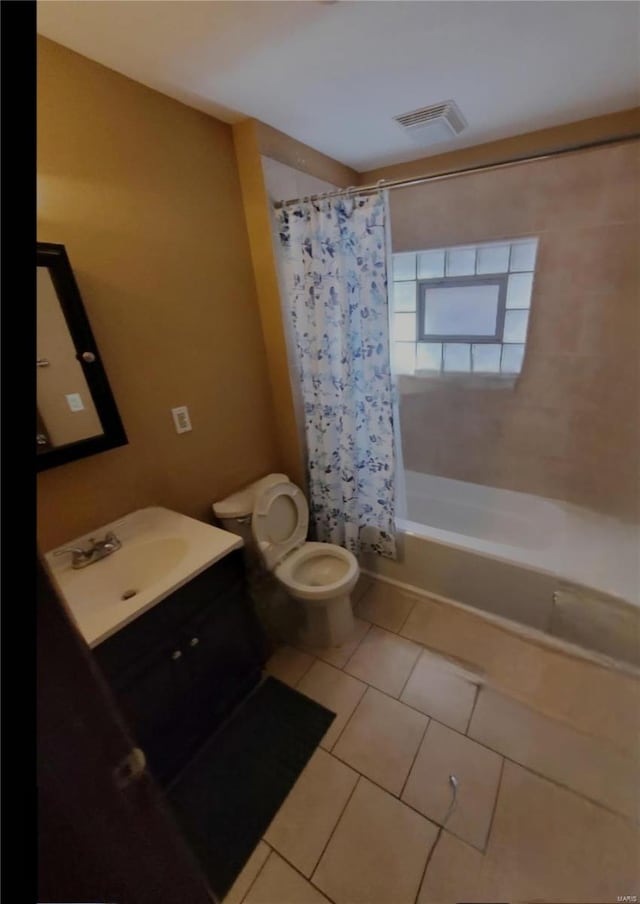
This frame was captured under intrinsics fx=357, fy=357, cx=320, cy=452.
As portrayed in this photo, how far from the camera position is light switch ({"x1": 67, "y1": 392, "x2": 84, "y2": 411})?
1177 mm

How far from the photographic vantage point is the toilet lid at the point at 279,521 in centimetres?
170

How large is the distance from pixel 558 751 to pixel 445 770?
15.8 inches

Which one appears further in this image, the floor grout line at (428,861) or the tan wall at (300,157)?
the tan wall at (300,157)

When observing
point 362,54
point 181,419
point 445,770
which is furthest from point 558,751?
point 362,54

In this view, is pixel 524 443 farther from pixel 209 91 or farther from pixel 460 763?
pixel 209 91

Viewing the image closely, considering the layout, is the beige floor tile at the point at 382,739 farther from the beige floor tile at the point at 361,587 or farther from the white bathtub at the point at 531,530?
the white bathtub at the point at 531,530

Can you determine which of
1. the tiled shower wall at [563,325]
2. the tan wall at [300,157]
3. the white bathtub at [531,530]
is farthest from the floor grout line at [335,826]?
the tan wall at [300,157]

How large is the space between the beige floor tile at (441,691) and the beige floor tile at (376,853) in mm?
344

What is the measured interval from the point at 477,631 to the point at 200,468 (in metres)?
1.56

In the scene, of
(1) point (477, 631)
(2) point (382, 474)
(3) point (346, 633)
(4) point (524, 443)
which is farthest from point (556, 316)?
(3) point (346, 633)

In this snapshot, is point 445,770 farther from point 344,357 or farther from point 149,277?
point 149,277

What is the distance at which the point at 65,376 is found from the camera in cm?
116

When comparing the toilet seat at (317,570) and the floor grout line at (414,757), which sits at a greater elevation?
the toilet seat at (317,570)

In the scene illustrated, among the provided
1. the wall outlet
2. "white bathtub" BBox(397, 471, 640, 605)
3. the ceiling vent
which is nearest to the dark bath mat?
"white bathtub" BBox(397, 471, 640, 605)
